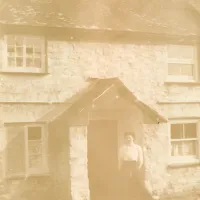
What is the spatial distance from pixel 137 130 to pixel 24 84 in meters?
3.58

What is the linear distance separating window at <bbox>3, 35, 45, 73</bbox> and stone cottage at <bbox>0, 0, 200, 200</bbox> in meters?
0.03

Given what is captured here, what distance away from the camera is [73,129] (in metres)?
9.09

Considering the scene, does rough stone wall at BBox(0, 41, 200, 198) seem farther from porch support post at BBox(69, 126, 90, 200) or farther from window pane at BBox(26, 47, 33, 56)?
porch support post at BBox(69, 126, 90, 200)

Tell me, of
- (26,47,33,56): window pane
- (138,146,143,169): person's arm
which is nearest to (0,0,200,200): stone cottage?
(26,47,33,56): window pane

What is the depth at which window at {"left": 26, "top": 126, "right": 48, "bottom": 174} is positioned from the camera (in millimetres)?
9742

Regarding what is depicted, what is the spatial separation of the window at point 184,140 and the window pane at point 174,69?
1.69 m

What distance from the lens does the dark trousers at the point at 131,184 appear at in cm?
967

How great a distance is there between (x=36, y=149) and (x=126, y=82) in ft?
11.3

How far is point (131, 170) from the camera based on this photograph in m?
10.1

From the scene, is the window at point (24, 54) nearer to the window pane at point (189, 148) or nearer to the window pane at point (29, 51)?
the window pane at point (29, 51)

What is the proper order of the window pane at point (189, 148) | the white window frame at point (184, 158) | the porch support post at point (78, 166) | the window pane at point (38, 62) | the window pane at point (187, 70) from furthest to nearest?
the window pane at point (187, 70) → the window pane at point (189, 148) → the white window frame at point (184, 158) → the window pane at point (38, 62) → the porch support post at point (78, 166)

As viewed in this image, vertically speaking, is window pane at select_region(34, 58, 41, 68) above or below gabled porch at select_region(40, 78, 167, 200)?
above

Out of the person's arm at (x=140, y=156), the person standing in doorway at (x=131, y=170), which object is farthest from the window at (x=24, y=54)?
the person's arm at (x=140, y=156)

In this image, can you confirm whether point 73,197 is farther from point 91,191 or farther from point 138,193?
point 138,193
